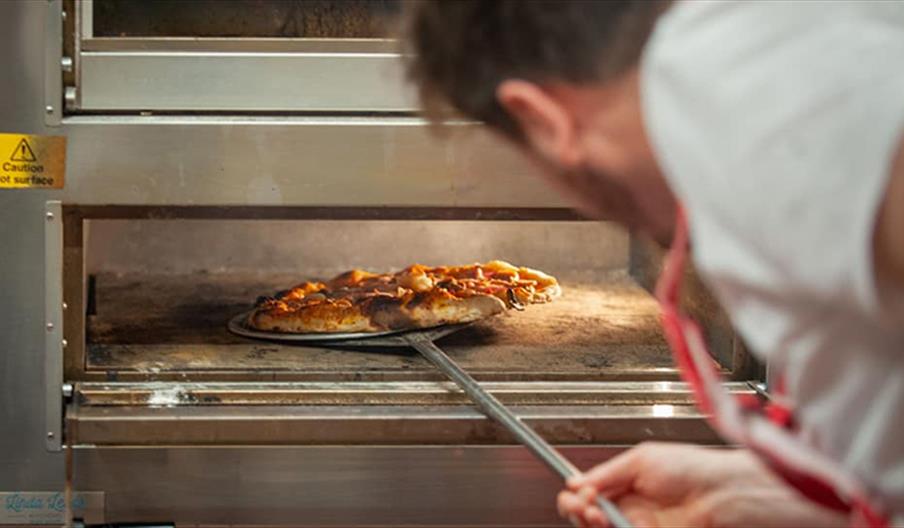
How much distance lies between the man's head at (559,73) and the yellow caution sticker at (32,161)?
3.40ft

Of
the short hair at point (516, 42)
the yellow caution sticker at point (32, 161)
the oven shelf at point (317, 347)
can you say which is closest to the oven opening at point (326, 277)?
the oven shelf at point (317, 347)

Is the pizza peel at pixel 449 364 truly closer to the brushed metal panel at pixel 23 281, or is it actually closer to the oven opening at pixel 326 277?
the oven opening at pixel 326 277

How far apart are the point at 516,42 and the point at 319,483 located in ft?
3.92

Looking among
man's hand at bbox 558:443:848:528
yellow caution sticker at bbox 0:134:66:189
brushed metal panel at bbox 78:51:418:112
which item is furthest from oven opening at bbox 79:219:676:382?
man's hand at bbox 558:443:848:528

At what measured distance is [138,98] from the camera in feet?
6.24

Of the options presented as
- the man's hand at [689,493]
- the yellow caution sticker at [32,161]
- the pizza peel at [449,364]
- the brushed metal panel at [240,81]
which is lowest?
the pizza peel at [449,364]

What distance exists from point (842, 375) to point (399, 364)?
1339 mm

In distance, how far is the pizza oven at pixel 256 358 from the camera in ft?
6.22

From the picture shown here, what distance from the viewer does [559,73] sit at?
0.93 m

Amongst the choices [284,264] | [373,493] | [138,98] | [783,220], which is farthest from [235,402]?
[783,220]

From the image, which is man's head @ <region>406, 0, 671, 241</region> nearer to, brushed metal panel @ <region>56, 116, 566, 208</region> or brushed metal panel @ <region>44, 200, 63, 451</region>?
brushed metal panel @ <region>56, 116, 566, 208</region>

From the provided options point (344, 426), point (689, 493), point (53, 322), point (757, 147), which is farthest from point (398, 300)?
point (757, 147)

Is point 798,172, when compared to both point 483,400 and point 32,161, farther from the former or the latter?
point 32,161

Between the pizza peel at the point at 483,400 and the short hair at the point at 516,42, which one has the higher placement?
the short hair at the point at 516,42
